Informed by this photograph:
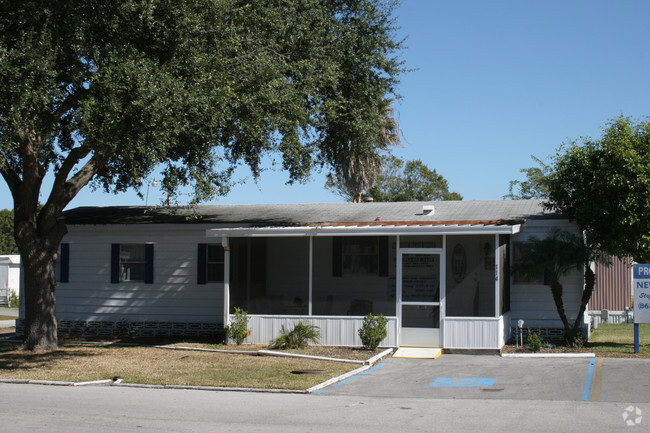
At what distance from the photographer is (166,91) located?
496 inches

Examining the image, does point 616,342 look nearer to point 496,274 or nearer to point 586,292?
point 586,292

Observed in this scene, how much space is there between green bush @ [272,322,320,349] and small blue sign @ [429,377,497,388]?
4.25 meters

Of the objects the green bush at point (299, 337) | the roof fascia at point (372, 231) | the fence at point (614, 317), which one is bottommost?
the fence at point (614, 317)

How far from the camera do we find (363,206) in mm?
20062

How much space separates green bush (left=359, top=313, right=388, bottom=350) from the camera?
15211mm

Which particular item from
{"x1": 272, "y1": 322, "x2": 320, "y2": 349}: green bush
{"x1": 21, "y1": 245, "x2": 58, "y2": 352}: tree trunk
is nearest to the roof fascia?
{"x1": 272, "y1": 322, "x2": 320, "y2": 349}: green bush

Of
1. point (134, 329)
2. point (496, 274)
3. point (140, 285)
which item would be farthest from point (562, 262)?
point (134, 329)

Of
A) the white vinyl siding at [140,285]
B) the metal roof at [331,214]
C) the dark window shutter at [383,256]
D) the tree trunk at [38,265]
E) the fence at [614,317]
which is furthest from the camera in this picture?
the fence at [614,317]

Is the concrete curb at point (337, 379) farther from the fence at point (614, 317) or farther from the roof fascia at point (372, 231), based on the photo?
the fence at point (614, 317)

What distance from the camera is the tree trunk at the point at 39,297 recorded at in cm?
1552

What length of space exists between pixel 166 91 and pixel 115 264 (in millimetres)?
8067

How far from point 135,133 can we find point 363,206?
28.9 ft

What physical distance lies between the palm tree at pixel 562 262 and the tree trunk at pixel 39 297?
10.8m

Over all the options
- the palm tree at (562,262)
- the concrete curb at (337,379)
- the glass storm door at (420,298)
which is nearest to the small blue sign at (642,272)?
the palm tree at (562,262)
